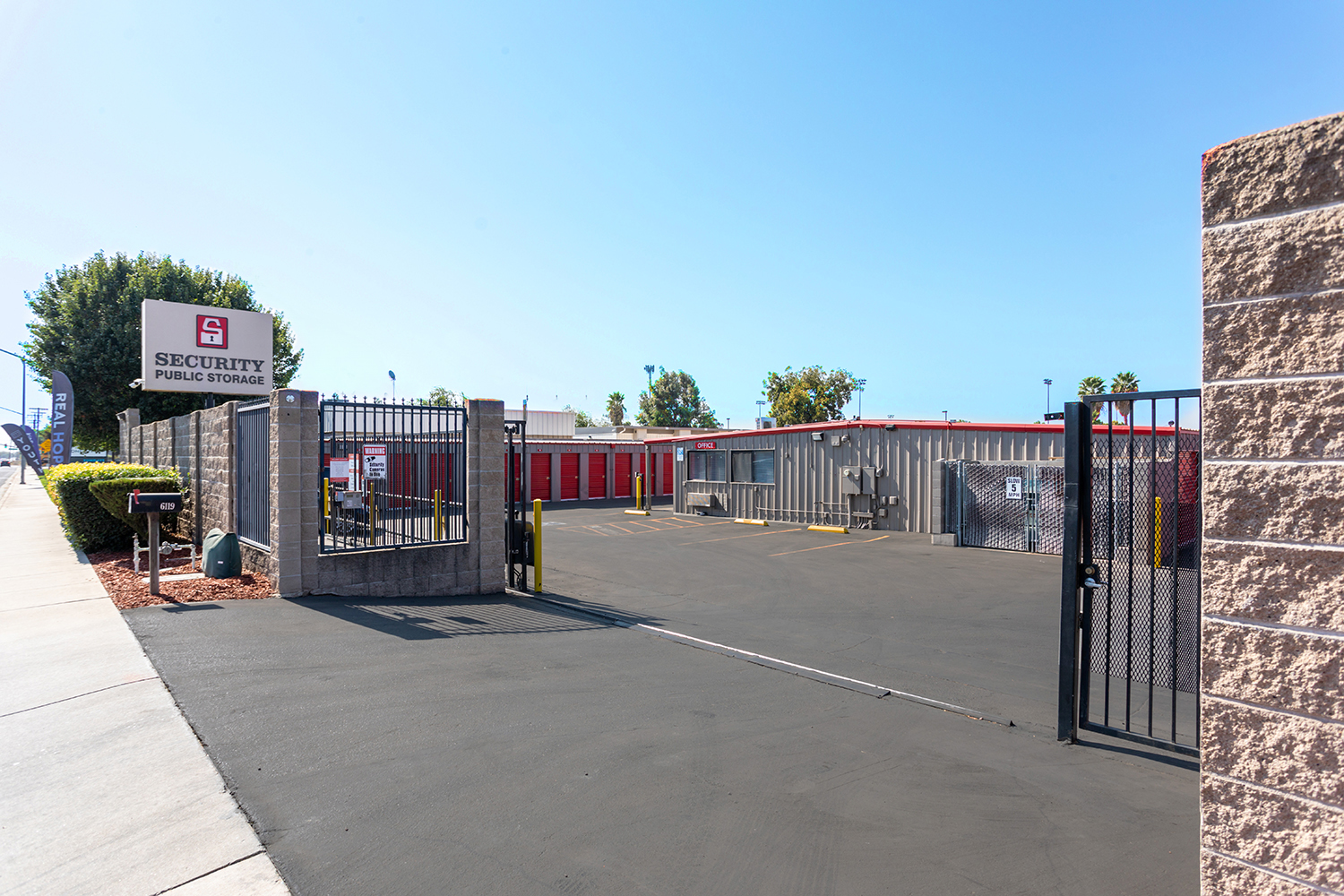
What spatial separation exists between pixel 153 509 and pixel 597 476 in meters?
27.6

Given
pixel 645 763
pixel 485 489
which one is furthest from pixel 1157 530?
pixel 485 489

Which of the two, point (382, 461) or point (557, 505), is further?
point (557, 505)

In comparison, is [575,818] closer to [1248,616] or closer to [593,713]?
[593,713]

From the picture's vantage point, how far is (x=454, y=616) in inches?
361

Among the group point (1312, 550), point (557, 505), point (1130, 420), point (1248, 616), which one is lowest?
point (557, 505)

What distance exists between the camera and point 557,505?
33.2 meters

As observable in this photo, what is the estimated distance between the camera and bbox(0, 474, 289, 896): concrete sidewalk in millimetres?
3465

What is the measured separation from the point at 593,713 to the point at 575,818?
165 centimetres

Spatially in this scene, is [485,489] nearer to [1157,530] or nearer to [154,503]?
[154,503]

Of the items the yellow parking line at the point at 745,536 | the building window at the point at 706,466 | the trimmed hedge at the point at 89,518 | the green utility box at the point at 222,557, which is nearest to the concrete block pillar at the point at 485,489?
the green utility box at the point at 222,557

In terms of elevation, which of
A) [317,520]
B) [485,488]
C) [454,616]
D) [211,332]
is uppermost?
[211,332]

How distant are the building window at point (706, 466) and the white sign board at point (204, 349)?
1470 cm

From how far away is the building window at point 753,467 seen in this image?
83.7ft

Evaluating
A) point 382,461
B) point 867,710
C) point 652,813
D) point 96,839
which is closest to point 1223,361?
point 652,813
